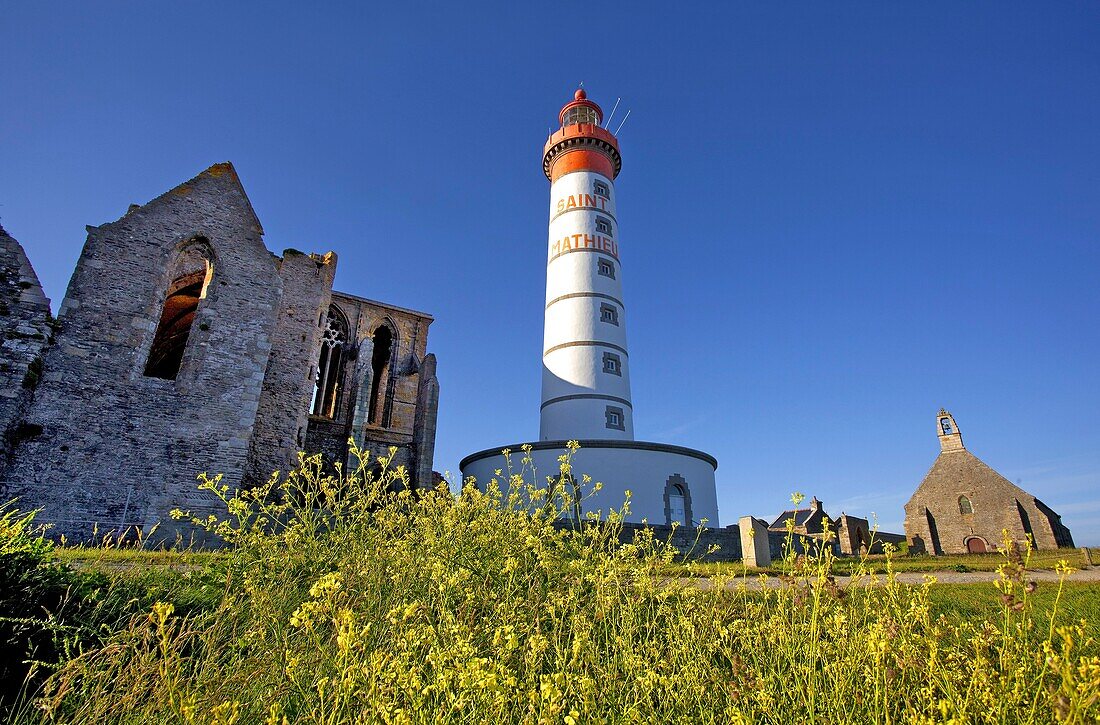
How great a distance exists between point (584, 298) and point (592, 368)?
10.4 feet

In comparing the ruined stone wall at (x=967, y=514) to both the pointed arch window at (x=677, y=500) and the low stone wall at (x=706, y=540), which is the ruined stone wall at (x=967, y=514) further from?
the low stone wall at (x=706, y=540)

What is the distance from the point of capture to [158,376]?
14828mm

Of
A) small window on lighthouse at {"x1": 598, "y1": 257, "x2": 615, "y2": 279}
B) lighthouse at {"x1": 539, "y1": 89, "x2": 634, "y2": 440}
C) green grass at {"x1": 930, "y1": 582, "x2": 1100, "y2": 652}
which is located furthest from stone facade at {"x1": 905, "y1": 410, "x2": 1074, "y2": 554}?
green grass at {"x1": 930, "y1": 582, "x2": 1100, "y2": 652}

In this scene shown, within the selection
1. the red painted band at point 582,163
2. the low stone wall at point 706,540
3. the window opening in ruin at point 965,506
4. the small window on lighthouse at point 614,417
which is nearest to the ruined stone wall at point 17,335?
the low stone wall at point 706,540

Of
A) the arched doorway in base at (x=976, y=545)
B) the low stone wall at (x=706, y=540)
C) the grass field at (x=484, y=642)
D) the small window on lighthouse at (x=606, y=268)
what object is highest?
the small window on lighthouse at (x=606, y=268)

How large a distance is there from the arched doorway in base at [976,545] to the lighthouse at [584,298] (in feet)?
82.0

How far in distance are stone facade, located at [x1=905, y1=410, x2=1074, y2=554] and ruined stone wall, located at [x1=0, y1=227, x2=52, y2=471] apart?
132 feet

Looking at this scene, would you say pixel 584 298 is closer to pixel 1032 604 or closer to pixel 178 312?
pixel 178 312

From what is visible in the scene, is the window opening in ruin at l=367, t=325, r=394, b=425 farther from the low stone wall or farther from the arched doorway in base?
the arched doorway in base

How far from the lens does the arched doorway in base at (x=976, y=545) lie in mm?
32069

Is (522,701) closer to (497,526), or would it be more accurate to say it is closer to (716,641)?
(716,641)

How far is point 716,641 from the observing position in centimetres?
310

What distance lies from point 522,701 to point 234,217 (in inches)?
676

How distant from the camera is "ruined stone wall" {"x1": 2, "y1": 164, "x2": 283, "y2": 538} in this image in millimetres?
12398
